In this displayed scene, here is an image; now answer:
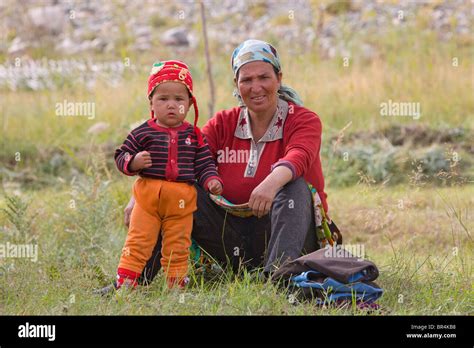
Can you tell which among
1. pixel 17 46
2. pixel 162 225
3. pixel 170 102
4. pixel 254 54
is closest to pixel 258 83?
pixel 254 54

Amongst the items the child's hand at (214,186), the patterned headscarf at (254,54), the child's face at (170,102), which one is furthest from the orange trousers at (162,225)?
the patterned headscarf at (254,54)

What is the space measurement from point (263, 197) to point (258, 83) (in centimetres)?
63

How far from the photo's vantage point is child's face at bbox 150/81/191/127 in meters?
3.84

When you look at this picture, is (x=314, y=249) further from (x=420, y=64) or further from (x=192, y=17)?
(x=192, y=17)

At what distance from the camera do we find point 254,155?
4152 millimetres

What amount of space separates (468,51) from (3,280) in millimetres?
7129

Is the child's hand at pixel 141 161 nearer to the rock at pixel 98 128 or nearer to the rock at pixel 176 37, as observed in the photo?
the rock at pixel 98 128

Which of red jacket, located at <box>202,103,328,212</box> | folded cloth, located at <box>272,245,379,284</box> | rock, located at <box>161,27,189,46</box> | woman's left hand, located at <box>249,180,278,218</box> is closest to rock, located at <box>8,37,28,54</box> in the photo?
rock, located at <box>161,27,189,46</box>

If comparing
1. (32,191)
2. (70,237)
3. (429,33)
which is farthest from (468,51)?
(70,237)

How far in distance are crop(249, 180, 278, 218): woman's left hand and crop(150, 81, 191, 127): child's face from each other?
19.9 inches

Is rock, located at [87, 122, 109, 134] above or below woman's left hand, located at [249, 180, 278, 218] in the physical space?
above

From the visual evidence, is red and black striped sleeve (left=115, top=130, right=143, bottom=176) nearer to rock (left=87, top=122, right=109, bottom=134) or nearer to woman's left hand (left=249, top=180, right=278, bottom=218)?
woman's left hand (left=249, top=180, right=278, bottom=218)

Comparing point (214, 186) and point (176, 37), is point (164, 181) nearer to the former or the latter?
point (214, 186)
